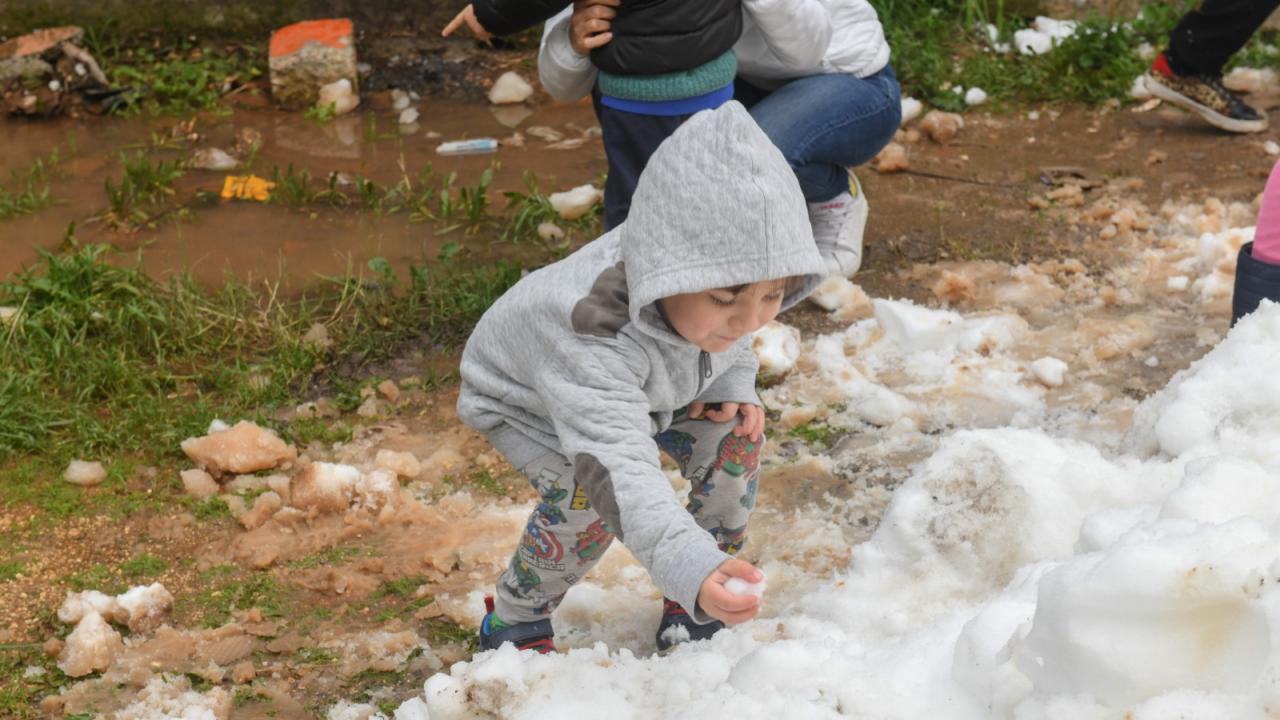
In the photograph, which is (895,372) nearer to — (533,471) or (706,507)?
(706,507)

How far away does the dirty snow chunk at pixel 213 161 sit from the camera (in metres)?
5.38

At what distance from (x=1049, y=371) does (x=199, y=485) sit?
218cm

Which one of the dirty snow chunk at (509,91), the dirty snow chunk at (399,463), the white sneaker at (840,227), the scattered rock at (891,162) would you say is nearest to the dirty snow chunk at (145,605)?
the dirty snow chunk at (399,463)

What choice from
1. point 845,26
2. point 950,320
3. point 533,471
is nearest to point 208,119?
point 845,26

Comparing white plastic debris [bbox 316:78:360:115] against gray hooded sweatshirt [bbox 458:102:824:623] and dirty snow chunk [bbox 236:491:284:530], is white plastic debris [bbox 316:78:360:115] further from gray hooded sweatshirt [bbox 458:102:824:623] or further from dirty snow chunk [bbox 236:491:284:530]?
gray hooded sweatshirt [bbox 458:102:824:623]

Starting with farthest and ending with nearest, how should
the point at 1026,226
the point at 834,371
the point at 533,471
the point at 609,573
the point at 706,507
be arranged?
the point at 1026,226
the point at 834,371
the point at 609,573
the point at 706,507
the point at 533,471

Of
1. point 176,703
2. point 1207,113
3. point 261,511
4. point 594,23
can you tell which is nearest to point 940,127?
point 1207,113

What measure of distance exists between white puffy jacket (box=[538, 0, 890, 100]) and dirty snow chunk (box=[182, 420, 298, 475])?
3.75 feet

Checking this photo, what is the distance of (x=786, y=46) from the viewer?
148 inches

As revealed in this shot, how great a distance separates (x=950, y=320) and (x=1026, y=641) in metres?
2.12

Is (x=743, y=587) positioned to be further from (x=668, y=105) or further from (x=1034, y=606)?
(x=668, y=105)

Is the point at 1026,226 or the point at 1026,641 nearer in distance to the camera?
the point at 1026,641

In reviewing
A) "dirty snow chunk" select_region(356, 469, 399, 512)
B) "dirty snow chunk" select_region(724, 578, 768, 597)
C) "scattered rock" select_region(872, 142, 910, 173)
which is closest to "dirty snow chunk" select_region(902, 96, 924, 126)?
"scattered rock" select_region(872, 142, 910, 173)

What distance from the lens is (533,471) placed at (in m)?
2.58
